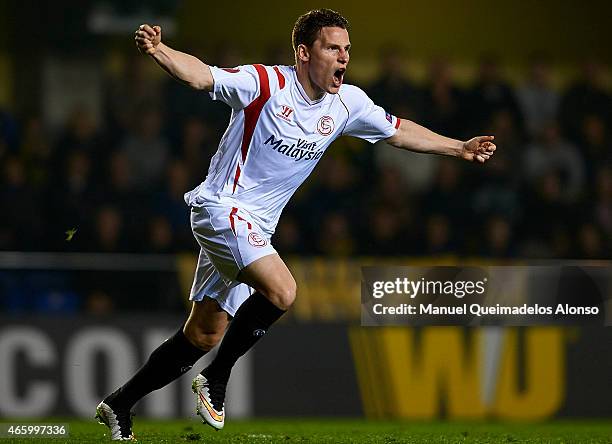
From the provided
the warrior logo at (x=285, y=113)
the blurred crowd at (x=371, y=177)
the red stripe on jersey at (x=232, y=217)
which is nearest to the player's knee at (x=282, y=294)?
the red stripe on jersey at (x=232, y=217)

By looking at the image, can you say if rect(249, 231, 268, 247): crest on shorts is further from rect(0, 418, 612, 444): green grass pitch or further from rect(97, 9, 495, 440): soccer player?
rect(0, 418, 612, 444): green grass pitch

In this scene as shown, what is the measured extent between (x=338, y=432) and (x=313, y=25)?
2.57 metres

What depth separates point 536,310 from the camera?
785 cm

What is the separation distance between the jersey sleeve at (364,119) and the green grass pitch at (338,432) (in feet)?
5.35

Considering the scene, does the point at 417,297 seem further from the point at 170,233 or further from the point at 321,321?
the point at 170,233

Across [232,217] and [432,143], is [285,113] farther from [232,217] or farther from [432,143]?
[432,143]

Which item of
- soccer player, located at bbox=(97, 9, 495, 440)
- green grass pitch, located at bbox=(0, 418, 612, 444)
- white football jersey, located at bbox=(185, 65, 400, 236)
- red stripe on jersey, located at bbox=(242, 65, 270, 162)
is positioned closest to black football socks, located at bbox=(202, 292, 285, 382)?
soccer player, located at bbox=(97, 9, 495, 440)

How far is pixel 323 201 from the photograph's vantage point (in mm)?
10703

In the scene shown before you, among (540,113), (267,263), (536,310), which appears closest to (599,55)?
(540,113)

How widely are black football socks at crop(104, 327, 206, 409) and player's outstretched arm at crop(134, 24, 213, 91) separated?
1.44 metres

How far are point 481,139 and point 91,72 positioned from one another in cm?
639

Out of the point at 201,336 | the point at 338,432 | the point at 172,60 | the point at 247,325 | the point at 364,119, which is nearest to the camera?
the point at 172,60

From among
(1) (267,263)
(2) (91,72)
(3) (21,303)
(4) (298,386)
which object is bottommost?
(4) (298,386)

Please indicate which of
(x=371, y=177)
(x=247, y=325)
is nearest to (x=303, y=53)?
(x=247, y=325)
